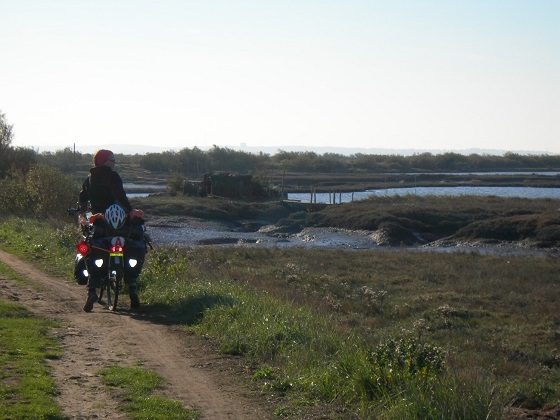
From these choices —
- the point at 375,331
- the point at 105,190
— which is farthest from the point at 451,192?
the point at 105,190

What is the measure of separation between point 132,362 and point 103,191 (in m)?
3.84

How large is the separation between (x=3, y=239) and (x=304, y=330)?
1498 cm

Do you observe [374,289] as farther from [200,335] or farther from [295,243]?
[295,243]

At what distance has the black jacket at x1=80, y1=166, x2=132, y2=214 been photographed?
11484 millimetres

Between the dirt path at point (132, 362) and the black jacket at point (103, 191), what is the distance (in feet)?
4.92

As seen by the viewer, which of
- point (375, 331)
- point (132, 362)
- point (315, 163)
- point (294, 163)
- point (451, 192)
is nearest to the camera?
point (132, 362)

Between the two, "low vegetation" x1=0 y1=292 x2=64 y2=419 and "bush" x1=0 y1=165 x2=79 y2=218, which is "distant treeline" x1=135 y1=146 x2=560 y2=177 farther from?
"low vegetation" x1=0 y1=292 x2=64 y2=419

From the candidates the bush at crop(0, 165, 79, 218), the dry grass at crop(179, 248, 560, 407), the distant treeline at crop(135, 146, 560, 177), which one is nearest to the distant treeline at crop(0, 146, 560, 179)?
the distant treeline at crop(135, 146, 560, 177)

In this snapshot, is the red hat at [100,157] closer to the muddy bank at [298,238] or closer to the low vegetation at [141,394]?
the low vegetation at [141,394]

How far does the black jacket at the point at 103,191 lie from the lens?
11484 millimetres

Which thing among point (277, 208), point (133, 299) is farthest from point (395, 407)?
point (277, 208)

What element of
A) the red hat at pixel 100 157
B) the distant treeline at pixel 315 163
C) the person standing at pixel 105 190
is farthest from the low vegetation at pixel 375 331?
the distant treeline at pixel 315 163

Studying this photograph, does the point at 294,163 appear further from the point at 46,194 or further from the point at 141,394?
the point at 141,394

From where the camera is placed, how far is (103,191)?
11562mm
